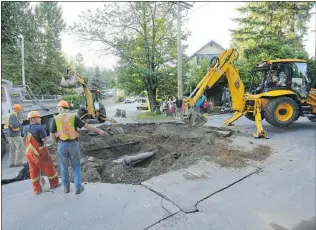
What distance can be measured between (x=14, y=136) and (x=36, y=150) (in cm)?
282

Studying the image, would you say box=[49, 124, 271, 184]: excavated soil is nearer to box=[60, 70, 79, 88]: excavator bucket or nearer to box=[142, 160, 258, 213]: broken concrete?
box=[142, 160, 258, 213]: broken concrete

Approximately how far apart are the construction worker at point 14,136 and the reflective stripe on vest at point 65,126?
2.95 m

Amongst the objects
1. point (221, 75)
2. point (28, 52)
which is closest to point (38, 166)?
point (221, 75)

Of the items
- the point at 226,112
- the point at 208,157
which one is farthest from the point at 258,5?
the point at 208,157

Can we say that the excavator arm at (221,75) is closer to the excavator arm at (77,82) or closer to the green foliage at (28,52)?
the excavator arm at (77,82)

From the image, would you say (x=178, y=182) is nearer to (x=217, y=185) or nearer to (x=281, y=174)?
(x=217, y=185)

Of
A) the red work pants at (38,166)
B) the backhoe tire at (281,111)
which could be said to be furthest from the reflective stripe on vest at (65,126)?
the backhoe tire at (281,111)

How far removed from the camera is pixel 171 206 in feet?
11.7

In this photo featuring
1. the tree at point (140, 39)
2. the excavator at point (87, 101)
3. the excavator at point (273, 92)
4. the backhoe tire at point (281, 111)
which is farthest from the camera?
the tree at point (140, 39)

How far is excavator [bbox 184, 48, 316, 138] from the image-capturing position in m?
7.98

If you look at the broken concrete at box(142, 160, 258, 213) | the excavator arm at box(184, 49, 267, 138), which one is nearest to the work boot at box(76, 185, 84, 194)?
the broken concrete at box(142, 160, 258, 213)

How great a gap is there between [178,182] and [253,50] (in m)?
17.1

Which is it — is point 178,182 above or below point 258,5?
below

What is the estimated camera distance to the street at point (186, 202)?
3199 mm
